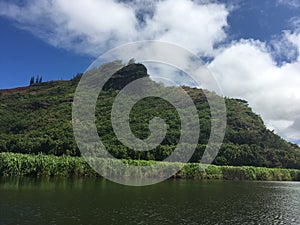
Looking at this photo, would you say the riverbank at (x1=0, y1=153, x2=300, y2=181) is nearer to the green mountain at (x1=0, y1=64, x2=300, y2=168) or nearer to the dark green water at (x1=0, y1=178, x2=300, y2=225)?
the green mountain at (x1=0, y1=64, x2=300, y2=168)

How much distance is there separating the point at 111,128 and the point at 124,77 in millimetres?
44768

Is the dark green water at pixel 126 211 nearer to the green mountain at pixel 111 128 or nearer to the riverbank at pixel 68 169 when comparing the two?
the riverbank at pixel 68 169

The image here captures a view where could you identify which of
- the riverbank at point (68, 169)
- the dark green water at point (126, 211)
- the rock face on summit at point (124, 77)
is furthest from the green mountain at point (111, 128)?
the dark green water at point (126, 211)

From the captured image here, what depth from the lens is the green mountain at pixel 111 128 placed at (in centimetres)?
7694

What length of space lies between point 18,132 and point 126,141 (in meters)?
29.1

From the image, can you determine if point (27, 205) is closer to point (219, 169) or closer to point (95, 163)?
point (95, 163)

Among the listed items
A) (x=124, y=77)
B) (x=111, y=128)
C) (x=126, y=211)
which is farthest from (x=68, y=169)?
(x=124, y=77)

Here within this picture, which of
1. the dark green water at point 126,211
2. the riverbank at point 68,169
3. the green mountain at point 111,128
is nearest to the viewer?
the dark green water at point 126,211

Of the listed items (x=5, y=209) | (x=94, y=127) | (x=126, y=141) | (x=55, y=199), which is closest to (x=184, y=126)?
(x=126, y=141)

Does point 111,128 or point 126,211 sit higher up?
point 111,128

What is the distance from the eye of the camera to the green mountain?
7694 cm

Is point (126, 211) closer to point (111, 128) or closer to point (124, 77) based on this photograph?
point (111, 128)

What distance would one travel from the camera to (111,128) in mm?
90000

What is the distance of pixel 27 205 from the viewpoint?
942 inches
